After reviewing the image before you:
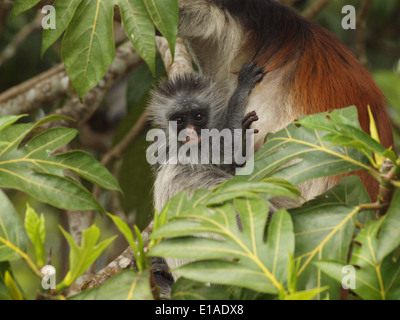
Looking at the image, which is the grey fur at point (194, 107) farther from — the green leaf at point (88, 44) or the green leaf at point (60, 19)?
the green leaf at point (60, 19)

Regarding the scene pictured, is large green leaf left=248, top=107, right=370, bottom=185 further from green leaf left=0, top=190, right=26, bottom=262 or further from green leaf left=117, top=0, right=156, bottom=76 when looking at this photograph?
green leaf left=0, top=190, right=26, bottom=262

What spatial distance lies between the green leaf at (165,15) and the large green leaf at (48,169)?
699 millimetres

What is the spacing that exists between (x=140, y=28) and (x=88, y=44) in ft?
0.86

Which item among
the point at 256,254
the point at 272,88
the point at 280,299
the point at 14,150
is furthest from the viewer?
the point at 272,88

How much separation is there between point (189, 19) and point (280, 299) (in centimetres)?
212

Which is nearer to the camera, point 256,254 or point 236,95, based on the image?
point 256,254

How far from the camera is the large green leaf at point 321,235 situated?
1.88 meters

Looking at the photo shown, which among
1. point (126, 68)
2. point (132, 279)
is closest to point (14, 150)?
point (132, 279)

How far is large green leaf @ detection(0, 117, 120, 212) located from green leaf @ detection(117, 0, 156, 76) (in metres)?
0.56

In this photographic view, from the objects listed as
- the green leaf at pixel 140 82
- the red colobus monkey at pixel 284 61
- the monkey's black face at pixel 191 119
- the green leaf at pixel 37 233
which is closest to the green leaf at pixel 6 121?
the green leaf at pixel 37 233

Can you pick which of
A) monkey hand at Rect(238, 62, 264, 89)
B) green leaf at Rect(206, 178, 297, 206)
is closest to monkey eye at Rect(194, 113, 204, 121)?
monkey hand at Rect(238, 62, 264, 89)

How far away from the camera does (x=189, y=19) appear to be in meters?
3.32

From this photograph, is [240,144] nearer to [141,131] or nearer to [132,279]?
[132,279]

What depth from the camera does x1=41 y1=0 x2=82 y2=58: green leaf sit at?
260 centimetres
